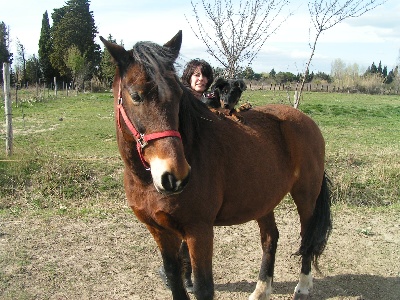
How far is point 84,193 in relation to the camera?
6.96 metres

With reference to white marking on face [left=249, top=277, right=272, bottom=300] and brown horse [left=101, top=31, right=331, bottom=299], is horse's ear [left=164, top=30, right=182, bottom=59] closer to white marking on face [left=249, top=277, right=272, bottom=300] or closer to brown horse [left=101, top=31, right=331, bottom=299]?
brown horse [left=101, top=31, right=331, bottom=299]

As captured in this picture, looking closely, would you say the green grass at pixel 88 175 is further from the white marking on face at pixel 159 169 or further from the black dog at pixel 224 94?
the white marking on face at pixel 159 169

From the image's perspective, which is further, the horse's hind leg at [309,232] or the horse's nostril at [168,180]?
the horse's hind leg at [309,232]

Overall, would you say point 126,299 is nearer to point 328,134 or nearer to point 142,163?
point 142,163

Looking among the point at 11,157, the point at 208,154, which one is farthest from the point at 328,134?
the point at 208,154

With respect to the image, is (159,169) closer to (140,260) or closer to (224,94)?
(224,94)

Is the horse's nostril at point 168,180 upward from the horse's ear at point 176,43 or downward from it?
downward

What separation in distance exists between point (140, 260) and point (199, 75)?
A: 2.22 meters

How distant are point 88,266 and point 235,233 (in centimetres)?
197

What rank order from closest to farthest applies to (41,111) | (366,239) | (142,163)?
(142,163)
(366,239)
(41,111)

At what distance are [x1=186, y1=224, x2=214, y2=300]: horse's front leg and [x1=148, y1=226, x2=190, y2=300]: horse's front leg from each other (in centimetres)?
34

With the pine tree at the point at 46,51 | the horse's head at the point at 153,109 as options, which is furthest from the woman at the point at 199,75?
the pine tree at the point at 46,51

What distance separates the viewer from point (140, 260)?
4461 millimetres

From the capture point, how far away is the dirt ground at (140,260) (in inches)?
154
